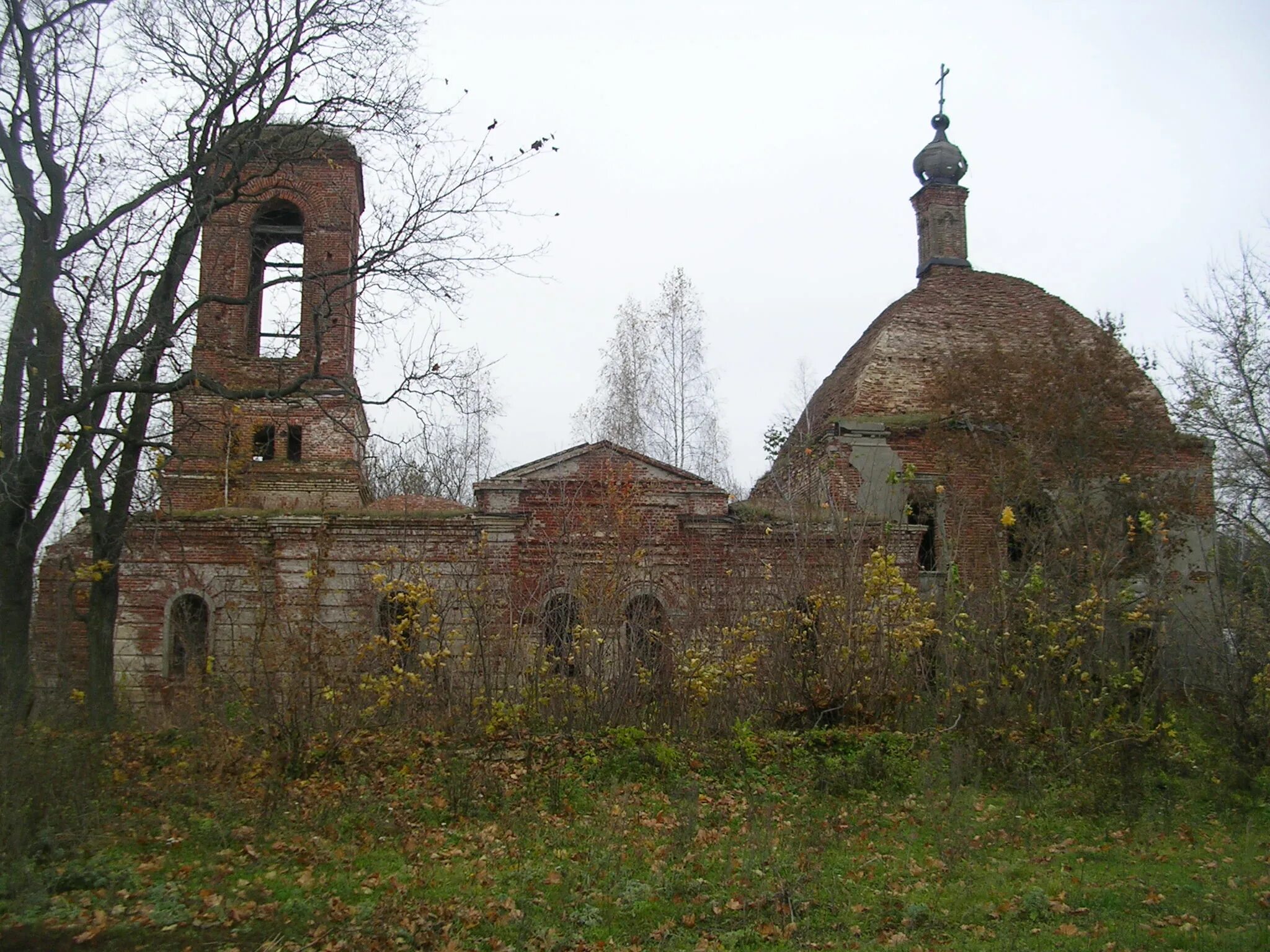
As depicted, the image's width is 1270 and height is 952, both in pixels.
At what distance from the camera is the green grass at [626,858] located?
6668 mm

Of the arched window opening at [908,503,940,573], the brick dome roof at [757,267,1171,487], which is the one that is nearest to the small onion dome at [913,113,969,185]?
the brick dome roof at [757,267,1171,487]

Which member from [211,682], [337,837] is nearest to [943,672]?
[337,837]

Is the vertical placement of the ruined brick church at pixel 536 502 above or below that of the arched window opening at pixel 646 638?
above

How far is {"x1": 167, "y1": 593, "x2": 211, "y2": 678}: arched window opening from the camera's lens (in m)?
16.2

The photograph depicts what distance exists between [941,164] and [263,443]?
16.8m

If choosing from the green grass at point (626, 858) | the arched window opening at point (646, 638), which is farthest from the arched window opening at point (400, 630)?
the arched window opening at point (646, 638)

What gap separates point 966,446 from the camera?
794 inches

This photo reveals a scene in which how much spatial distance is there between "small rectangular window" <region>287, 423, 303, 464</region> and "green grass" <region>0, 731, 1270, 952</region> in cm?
1053

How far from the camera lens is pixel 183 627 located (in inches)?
651

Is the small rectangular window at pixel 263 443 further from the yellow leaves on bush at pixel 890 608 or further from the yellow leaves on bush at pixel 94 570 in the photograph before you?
the yellow leaves on bush at pixel 890 608

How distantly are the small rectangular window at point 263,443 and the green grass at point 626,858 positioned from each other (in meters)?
10.4

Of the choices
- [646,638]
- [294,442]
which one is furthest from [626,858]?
[294,442]

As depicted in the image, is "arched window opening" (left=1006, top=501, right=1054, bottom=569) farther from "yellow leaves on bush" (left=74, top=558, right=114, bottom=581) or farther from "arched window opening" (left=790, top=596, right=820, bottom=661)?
Answer: "yellow leaves on bush" (left=74, top=558, right=114, bottom=581)

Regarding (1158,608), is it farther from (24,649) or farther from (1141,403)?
(24,649)
